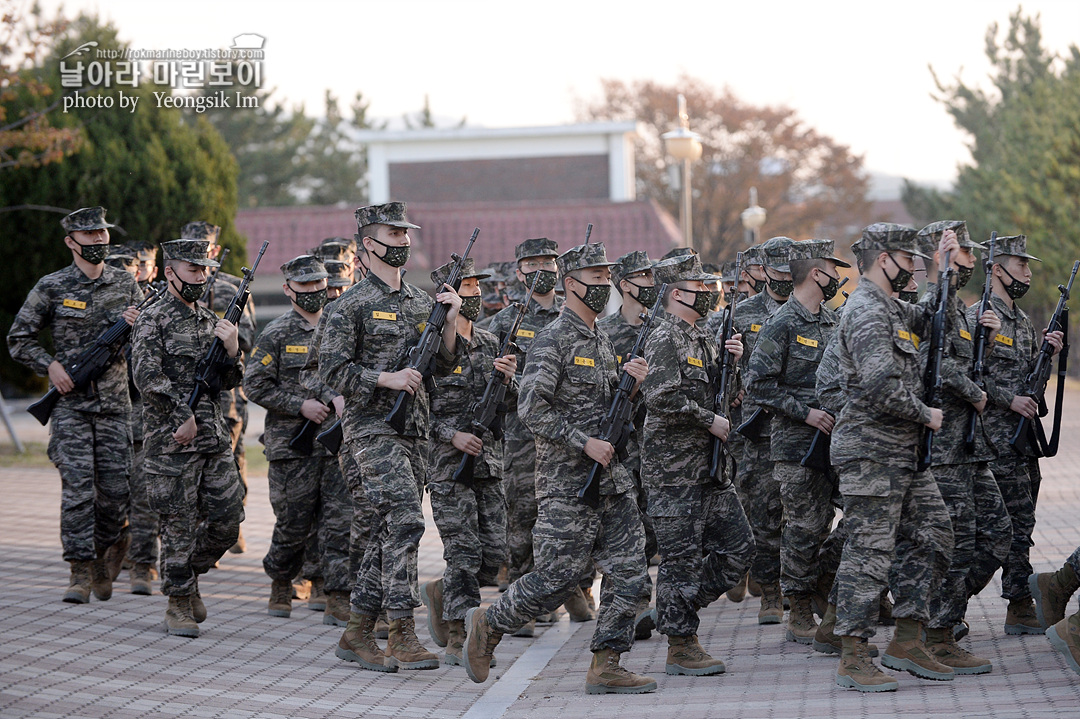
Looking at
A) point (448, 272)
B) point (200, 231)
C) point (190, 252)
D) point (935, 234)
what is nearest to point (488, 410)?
point (448, 272)

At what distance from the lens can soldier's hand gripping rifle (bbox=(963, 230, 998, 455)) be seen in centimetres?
750

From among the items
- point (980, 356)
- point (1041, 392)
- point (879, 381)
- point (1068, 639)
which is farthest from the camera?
point (1041, 392)

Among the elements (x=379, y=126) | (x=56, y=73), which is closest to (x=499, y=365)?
(x=56, y=73)

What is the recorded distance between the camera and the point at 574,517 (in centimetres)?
707

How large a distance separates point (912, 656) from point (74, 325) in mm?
6508

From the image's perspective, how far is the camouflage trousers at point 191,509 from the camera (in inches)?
335

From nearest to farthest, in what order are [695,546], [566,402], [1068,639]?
1. [1068,639]
2. [566,402]
3. [695,546]

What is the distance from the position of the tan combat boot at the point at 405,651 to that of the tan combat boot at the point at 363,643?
8 cm

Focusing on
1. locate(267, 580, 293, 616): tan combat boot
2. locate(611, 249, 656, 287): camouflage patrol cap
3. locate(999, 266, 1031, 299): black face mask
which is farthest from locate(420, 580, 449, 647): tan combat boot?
locate(999, 266, 1031, 299): black face mask

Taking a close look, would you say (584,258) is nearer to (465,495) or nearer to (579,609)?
(465,495)

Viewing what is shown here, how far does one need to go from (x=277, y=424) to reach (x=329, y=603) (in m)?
1.34

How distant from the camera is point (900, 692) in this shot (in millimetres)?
6688

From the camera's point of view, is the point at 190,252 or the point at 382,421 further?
the point at 190,252

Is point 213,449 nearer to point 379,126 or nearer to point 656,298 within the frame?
point 656,298
